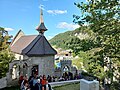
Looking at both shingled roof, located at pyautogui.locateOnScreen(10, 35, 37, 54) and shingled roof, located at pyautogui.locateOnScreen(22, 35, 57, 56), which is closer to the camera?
shingled roof, located at pyautogui.locateOnScreen(22, 35, 57, 56)

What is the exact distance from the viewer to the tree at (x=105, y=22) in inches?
567

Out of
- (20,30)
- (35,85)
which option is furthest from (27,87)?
(20,30)

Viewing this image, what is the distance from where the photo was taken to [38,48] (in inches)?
1192

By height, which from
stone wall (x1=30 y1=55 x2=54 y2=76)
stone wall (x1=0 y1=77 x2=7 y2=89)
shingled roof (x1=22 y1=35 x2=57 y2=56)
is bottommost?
stone wall (x1=0 y1=77 x2=7 y2=89)

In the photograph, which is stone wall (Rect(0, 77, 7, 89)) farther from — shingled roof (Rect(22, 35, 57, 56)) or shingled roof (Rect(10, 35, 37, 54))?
shingled roof (Rect(10, 35, 37, 54))

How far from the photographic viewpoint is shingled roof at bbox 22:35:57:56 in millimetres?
29384

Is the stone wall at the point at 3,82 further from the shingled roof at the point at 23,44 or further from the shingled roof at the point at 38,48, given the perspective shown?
the shingled roof at the point at 23,44

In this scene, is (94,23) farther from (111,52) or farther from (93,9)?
(111,52)

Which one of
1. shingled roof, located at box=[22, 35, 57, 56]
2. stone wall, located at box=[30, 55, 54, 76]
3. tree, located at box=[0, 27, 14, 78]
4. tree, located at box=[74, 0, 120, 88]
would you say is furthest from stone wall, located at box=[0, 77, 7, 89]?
tree, located at box=[74, 0, 120, 88]

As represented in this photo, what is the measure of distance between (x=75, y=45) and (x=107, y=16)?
3.99m

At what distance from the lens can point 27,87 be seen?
1358 cm

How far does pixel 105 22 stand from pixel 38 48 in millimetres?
16761

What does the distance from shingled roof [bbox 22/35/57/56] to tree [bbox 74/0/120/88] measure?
→ 551 inches

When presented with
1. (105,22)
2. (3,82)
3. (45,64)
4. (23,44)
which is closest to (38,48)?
(45,64)
